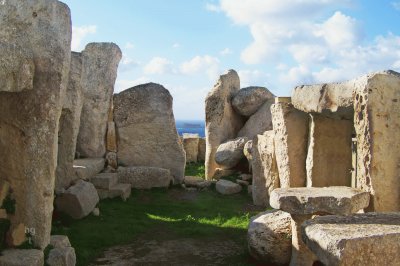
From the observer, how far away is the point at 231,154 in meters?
11.9

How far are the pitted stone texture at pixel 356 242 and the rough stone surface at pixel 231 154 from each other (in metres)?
7.67

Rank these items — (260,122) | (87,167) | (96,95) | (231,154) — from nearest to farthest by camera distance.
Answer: (87,167), (96,95), (231,154), (260,122)

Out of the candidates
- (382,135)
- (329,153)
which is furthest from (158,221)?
(382,135)

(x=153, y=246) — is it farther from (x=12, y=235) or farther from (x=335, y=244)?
(x=335, y=244)

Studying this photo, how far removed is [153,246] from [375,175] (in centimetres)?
321

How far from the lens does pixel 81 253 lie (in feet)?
20.1

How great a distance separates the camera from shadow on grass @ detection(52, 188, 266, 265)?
6.81m

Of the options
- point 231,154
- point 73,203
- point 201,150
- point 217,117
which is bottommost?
point 73,203

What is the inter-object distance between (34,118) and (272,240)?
301 cm

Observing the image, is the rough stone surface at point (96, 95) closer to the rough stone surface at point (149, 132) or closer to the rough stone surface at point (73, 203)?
the rough stone surface at point (149, 132)

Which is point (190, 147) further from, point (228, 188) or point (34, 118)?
point (34, 118)

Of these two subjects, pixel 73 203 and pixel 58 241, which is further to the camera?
pixel 73 203

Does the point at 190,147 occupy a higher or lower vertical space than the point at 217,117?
lower

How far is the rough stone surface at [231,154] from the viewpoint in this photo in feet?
39.1
